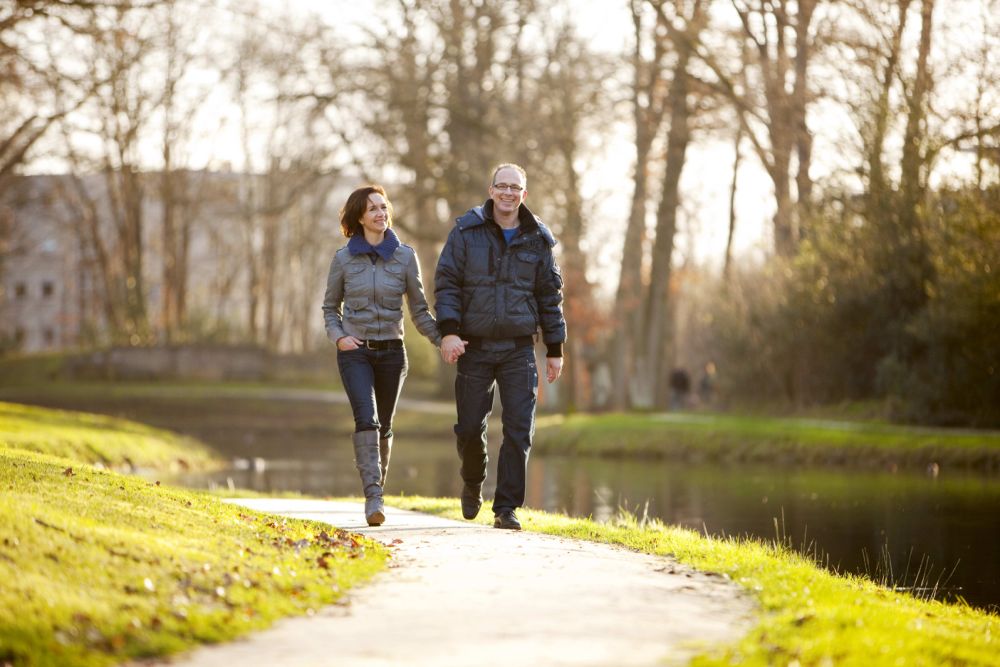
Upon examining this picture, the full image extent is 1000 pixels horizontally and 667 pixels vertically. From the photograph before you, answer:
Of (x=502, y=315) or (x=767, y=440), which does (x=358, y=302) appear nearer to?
(x=502, y=315)

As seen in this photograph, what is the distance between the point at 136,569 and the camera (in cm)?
670

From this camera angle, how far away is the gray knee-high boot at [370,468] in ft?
34.4

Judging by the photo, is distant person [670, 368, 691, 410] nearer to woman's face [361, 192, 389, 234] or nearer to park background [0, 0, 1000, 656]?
park background [0, 0, 1000, 656]

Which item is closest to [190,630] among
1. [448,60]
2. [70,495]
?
[70,495]

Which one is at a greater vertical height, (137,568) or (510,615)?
(137,568)

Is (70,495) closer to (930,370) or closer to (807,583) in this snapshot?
(807,583)

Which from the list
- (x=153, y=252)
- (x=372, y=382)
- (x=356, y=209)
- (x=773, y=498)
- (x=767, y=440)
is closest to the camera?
(x=356, y=209)

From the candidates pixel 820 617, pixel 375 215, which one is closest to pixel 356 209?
pixel 375 215

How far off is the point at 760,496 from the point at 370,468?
9515 millimetres

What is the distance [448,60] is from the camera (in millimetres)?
39656

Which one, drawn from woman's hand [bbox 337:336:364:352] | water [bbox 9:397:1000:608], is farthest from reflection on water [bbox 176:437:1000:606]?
woman's hand [bbox 337:336:364:352]

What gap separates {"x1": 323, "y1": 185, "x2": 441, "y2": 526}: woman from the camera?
415 inches

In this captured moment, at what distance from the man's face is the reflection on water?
136 inches

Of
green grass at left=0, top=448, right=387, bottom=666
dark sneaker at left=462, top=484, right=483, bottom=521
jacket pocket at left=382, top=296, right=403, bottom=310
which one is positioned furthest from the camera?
dark sneaker at left=462, top=484, right=483, bottom=521
